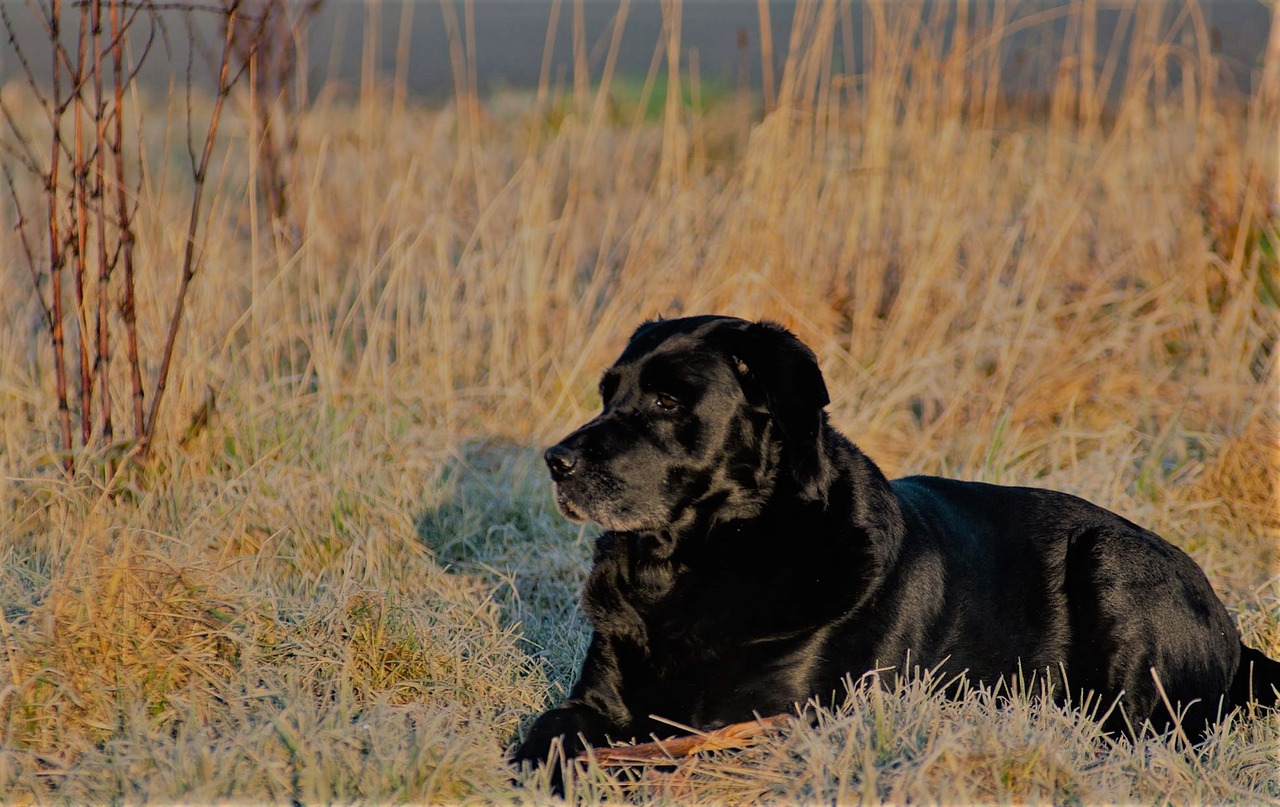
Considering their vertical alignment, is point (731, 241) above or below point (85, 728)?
above

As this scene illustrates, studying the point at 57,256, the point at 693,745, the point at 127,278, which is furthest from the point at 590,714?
the point at 57,256

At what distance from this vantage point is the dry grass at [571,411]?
2693 mm

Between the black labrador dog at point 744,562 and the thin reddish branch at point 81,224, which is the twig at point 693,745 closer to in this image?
the black labrador dog at point 744,562

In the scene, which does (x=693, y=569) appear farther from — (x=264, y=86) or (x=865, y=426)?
(x=264, y=86)

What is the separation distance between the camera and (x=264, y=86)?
23.2 ft

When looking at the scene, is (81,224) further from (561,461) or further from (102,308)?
(561,461)

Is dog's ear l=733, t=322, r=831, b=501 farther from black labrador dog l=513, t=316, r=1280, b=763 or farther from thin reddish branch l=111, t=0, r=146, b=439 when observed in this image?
thin reddish branch l=111, t=0, r=146, b=439

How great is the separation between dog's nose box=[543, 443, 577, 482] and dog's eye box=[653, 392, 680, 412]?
0.23 metres

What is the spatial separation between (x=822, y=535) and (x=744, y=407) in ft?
1.15

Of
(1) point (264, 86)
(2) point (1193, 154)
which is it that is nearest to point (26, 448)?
(1) point (264, 86)

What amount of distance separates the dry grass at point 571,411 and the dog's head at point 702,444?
1.80 ft

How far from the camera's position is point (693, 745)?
2.80m

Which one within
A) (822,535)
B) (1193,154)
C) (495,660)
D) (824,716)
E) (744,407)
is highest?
(1193,154)

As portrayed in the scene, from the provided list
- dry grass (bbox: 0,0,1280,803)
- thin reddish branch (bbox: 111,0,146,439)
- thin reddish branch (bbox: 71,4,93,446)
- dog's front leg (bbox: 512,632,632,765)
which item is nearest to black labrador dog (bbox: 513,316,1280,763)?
dog's front leg (bbox: 512,632,632,765)
